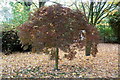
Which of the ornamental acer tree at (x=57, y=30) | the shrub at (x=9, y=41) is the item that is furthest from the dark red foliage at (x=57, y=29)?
the shrub at (x=9, y=41)

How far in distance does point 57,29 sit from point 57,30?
0.02 metres

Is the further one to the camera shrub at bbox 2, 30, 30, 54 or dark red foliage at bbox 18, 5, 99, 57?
shrub at bbox 2, 30, 30, 54

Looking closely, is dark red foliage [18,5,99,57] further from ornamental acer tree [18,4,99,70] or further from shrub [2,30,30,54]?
shrub [2,30,30,54]

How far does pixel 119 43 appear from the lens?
7902 mm

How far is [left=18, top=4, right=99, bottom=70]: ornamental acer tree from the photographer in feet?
7.57

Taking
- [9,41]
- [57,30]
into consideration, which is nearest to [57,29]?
[57,30]

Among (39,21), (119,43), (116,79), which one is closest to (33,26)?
(39,21)

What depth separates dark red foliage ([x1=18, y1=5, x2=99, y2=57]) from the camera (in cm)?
231

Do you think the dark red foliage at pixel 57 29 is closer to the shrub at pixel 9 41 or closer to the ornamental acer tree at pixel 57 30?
the ornamental acer tree at pixel 57 30

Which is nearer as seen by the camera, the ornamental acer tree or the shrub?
the ornamental acer tree

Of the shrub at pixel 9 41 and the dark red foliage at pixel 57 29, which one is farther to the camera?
the shrub at pixel 9 41

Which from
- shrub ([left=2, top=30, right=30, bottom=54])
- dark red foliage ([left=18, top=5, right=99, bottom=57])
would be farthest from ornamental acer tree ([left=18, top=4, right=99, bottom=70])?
shrub ([left=2, top=30, right=30, bottom=54])

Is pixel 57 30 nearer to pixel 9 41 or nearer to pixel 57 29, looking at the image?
pixel 57 29

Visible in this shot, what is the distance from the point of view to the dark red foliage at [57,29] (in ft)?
7.57
